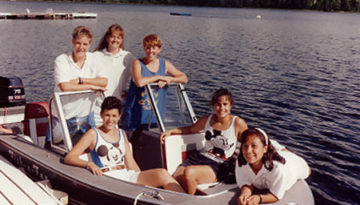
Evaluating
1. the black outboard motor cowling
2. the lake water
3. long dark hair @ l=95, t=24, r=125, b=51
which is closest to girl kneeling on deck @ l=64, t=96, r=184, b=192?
long dark hair @ l=95, t=24, r=125, b=51

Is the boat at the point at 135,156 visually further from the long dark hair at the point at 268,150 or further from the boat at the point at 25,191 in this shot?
the long dark hair at the point at 268,150

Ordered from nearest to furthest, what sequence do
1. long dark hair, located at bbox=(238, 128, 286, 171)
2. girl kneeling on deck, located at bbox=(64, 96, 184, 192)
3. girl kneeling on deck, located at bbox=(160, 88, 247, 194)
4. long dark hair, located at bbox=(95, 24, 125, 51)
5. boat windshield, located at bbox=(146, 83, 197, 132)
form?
long dark hair, located at bbox=(238, 128, 286, 171), girl kneeling on deck, located at bbox=(64, 96, 184, 192), girl kneeling on deck, located at bbox=(160, 88, 247, 194), long dark hair, located at bbox=(95, 24, 125, 51), boat windshield, located at bbox=(146, 83, 197, 132)

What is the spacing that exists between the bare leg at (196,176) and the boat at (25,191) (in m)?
1.38

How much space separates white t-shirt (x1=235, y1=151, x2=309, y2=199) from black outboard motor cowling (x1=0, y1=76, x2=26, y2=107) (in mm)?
4327

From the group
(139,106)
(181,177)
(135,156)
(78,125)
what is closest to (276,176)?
(181,177)

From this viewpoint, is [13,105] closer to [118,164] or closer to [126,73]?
[126,73]

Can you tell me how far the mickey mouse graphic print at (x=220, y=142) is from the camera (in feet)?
13.3

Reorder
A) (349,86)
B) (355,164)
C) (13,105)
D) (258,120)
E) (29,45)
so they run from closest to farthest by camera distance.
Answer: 1. (13,105)
2. (355,164)
3. (258,120)
4. (349,86)
5. (29,45)

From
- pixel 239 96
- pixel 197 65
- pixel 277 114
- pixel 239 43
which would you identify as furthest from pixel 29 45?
pixel 277 114

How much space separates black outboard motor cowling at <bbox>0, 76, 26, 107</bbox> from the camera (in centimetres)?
615

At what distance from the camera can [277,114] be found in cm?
1077

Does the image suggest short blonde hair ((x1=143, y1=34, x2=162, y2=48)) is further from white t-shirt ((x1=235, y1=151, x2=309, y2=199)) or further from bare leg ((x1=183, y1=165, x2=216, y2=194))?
white t-shirt ((x1=235, y1=151, x2=309, y2=199))

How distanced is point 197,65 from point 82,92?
13.9 m

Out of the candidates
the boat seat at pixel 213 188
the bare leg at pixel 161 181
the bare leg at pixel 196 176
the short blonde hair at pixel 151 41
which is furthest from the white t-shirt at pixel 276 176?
the short blonde hair at pixel 151 41
